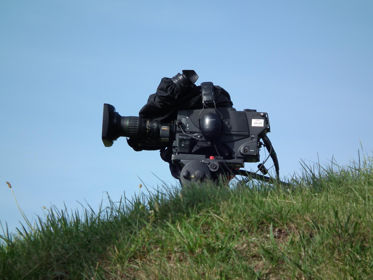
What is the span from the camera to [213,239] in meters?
3.22

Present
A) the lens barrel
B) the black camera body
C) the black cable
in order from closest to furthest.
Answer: the black camera body, the lens barrel, the black cable

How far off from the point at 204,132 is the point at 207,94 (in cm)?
48

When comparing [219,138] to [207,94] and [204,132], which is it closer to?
[204,132]

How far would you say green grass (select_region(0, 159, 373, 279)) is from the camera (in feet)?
9.37

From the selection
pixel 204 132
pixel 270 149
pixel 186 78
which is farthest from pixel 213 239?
pixel 270 149

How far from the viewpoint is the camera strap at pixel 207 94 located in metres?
5.64

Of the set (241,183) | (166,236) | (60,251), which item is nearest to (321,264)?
(166,236)

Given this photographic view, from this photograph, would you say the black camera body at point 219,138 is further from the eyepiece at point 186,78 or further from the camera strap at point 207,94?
the eyepiece at point 186,78

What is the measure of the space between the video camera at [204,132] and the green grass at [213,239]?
66.7 inches

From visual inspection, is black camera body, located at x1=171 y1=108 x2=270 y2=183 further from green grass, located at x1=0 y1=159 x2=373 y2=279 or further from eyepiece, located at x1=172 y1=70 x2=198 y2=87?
green grass, located at x1=0 y1=159 x2=373 y2=279

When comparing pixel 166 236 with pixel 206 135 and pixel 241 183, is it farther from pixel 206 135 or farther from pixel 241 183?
pixel 206 135

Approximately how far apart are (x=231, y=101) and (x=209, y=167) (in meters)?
1.10

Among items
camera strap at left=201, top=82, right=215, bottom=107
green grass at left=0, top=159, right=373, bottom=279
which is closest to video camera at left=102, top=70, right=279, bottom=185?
camera strap at left=201, top=82, right=215, bottom=107

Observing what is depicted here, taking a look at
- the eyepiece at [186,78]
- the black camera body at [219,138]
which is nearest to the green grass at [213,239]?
the black camera body at [219,138]
